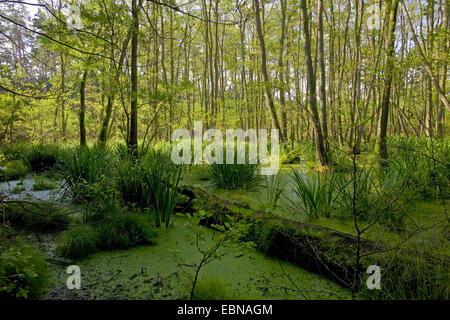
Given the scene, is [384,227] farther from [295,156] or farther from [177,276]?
[295,156]

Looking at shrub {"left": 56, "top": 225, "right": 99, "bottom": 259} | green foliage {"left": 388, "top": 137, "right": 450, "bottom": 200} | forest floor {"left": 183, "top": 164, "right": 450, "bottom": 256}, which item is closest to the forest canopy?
green foliage {"left": 388, "top": 137, "right": 450, "bottom": 200}

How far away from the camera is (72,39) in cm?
433

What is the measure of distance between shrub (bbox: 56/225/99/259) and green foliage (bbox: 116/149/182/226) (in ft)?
2.04

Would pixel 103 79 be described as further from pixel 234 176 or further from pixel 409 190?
pixel 409 190

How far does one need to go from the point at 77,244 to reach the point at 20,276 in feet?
1.75

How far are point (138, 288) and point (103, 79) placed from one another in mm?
3903

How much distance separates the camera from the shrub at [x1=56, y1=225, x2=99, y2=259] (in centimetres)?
179

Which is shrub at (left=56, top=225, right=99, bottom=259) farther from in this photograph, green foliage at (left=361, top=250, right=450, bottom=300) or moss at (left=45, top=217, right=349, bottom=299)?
green foliage at (left=361, top=250, right=450, bottom=300)

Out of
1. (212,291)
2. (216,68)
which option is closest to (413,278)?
(212,291)

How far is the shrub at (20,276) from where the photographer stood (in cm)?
115

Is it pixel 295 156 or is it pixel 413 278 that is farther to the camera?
pixel 295 156

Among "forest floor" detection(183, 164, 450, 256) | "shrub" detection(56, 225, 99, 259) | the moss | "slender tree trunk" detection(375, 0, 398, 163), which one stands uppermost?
"slender tree trunk" detection(375, 0, 398, 163)

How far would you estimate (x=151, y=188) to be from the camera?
2.61 m
